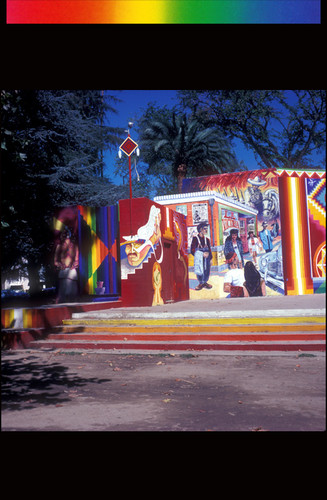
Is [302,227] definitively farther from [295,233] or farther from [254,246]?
[254,246]

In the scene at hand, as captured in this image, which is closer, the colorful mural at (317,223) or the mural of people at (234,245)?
the colorful mural at (317,223)

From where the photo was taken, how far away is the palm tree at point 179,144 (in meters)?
22.0

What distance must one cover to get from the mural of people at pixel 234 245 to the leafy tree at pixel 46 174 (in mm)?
5116

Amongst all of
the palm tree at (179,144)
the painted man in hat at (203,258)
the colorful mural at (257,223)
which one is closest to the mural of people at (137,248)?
the painted man in hat at (203,258)

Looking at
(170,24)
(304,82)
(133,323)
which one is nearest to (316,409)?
(304,82)

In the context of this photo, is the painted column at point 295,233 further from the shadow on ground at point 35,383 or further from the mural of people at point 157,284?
the shadow on ground at point 35,383

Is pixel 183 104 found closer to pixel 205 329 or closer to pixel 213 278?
pixel 213 278

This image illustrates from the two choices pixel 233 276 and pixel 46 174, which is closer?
pixel 46 174

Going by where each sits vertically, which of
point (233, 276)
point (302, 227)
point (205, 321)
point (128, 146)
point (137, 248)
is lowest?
point (205, 321)

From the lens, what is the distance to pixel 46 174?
17141mm

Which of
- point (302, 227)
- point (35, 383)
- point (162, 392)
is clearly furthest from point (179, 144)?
point (162, 392)

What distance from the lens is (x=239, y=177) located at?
741 inches

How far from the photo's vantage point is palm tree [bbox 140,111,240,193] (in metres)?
22.0

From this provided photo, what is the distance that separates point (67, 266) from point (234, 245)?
281 inches
